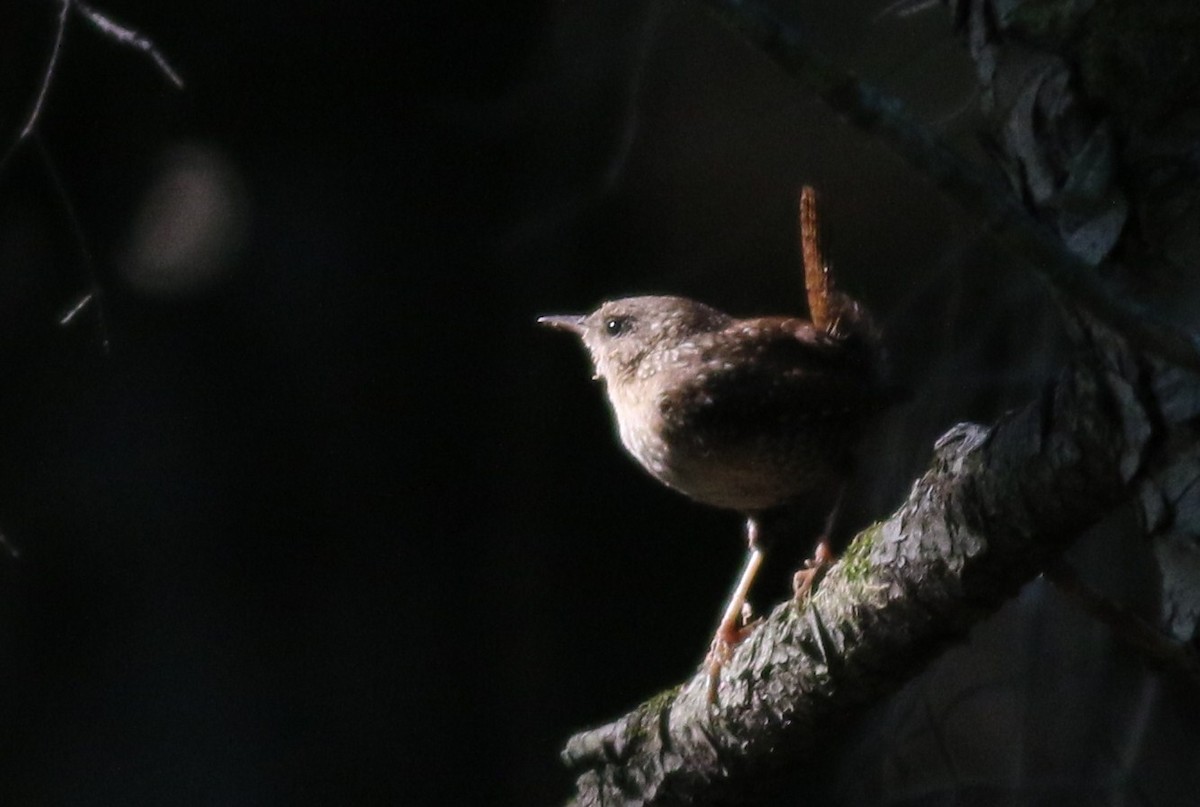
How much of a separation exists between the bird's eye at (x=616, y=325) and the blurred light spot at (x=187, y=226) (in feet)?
4.41

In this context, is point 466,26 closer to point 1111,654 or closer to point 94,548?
point 94,548

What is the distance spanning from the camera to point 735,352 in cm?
256

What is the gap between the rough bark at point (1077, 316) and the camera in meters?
1.21

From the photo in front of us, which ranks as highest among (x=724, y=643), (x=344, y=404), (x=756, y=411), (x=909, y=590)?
(x=909, y=590)

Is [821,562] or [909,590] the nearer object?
[909,590]

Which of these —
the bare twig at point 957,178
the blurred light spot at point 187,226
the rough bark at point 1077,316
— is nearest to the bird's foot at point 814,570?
the rough bark at point 1077,316

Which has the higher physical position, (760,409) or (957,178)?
(957,178)

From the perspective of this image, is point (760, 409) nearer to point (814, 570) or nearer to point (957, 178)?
point (814, 570)

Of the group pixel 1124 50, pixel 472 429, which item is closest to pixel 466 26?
pixel 472 429

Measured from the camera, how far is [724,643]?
7.95ft

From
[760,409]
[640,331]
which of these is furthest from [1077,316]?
[640,331]

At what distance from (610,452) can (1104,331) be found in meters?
2.58

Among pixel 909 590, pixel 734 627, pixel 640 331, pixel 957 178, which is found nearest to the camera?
pixel 957 178

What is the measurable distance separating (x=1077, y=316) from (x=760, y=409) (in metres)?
1.05
